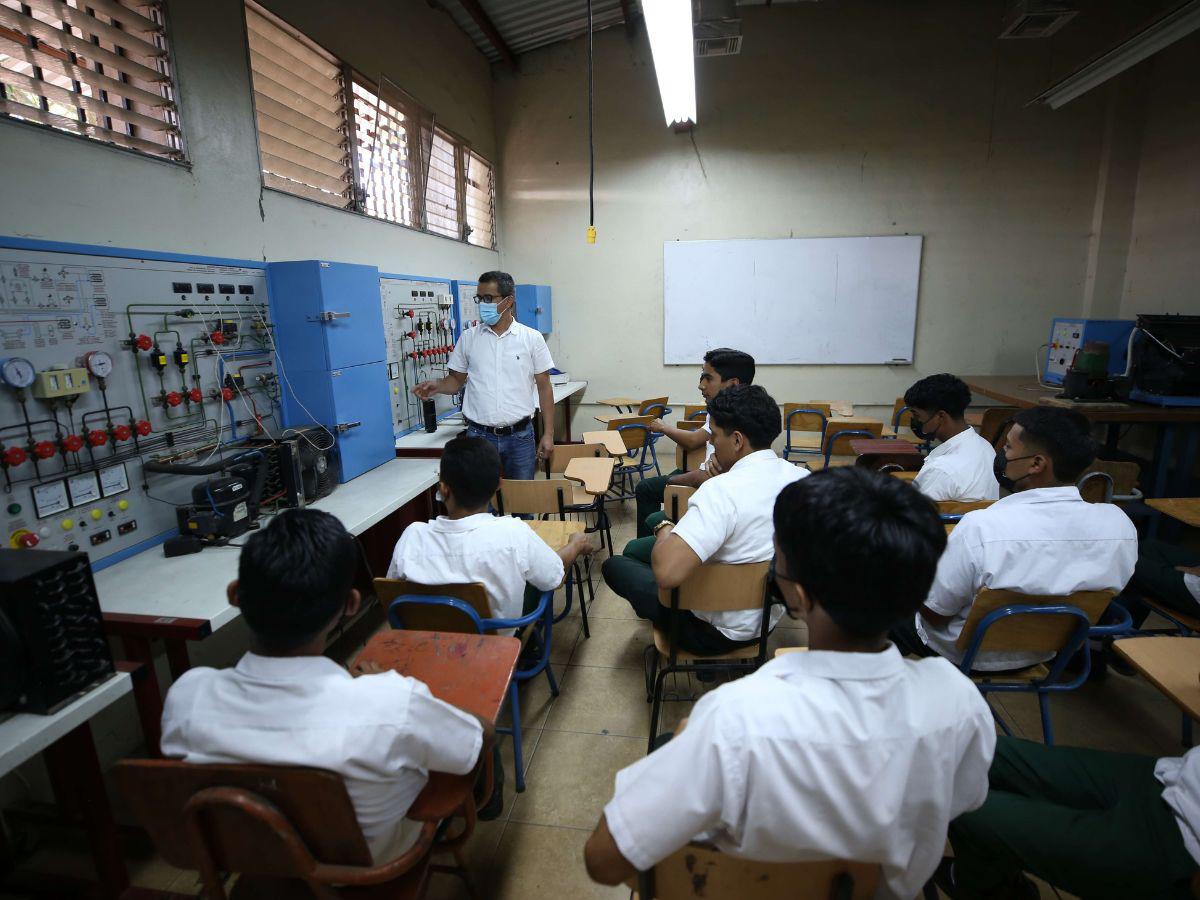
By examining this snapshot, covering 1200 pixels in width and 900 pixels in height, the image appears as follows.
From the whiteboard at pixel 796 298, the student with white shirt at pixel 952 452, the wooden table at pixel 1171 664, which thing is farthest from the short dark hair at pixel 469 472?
the whiteboard at pixel 796 298

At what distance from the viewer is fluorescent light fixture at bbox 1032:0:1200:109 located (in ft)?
10.6

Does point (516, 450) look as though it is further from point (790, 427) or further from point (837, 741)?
point (837, 741)

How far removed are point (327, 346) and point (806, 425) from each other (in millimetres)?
3831

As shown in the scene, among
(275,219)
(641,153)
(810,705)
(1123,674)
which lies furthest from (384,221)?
(1123,674)

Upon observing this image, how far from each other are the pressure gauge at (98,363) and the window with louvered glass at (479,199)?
4006mm

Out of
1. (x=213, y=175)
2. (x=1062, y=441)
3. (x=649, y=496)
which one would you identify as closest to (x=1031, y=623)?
(x=1062, y=441)

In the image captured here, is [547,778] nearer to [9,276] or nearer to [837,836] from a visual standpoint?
[837,836]

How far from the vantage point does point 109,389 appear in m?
1.90

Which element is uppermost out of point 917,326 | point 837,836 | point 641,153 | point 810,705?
point 641,153

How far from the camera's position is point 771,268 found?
19.2 feet

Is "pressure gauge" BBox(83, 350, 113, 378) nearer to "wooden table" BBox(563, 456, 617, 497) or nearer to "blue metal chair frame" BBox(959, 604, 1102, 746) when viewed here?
"wooden table" BBox(563, 456, 617, 497)

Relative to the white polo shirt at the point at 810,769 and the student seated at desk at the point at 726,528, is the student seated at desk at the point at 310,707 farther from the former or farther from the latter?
the student seated at desk at the point at 726,528

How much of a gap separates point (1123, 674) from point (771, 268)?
14.3 ft

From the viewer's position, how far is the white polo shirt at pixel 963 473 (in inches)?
102
